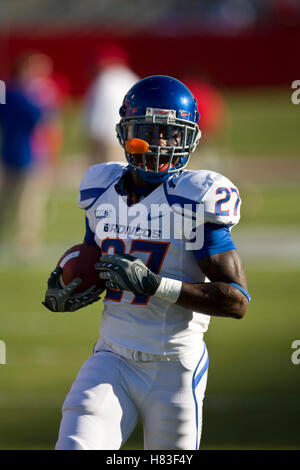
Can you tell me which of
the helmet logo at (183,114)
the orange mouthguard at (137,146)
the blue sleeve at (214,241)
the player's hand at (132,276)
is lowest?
the player's hand at (132,276)

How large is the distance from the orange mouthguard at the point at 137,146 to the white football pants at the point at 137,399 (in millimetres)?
757

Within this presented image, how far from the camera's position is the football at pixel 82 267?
3346 millimetres

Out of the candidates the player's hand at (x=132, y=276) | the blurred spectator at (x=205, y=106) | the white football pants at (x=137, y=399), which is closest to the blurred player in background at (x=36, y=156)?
the blurred spectator at (x=205, y=106)

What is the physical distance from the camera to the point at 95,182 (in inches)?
135

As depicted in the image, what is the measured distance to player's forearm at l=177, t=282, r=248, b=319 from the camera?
10.1ft

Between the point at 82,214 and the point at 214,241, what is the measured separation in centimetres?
973

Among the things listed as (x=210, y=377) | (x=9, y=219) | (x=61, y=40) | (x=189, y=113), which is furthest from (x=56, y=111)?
(x=61, y=40)

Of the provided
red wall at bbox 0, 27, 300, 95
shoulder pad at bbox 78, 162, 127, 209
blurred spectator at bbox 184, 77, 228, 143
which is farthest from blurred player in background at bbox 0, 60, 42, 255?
red wall at bbox 0, 27, 300, 95

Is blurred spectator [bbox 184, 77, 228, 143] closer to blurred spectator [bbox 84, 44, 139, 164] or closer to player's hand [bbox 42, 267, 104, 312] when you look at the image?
blurred spectator [bbox 84, 44, 139, 164]

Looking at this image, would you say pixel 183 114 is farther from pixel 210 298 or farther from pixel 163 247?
pixel 210 298

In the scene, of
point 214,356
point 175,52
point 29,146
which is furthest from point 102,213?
point 175,52

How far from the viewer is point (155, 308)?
3229 mm

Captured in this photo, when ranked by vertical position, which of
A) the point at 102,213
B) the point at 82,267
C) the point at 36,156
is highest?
the point at 36,156

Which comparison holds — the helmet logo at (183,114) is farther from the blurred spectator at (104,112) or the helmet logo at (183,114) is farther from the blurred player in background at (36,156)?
the blurred player in background at (36,156)
